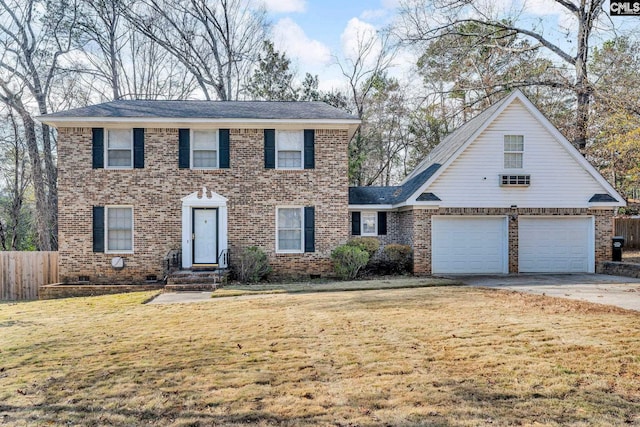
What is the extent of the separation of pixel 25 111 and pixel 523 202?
937 inches

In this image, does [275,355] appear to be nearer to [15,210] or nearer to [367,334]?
[367,334]

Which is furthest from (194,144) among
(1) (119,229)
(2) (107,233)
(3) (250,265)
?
(3) (250,265)

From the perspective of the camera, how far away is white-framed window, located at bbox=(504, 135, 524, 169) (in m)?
14.8

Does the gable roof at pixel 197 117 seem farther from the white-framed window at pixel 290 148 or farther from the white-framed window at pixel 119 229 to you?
the white-framed window at pixel 119 229

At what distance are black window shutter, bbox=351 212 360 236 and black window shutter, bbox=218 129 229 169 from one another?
17.8 feet

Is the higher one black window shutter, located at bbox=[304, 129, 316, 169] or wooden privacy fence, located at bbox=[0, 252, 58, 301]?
black window shutter, located at bbox=[304, 129, 316, 169]

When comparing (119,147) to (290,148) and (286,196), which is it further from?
(286,196)

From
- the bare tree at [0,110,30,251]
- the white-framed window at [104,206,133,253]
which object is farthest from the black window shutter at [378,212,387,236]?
the bare tree at [0,110,30,251]

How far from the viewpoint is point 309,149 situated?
48.4ft

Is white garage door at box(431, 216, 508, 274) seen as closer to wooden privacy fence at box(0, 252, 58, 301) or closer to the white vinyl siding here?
the white vinyl siding

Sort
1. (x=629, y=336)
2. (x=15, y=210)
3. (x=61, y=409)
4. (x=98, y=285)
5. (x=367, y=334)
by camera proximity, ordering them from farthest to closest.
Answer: (x=15, y=210)
(x=98, y=285)
(x=367, y=334)
(x=629, y=336)
(x=61, y=409)

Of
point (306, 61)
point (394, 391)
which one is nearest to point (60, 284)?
point (394, 391)

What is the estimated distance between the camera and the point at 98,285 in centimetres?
1348

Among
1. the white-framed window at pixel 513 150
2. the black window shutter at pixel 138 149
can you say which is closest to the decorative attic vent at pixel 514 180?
the white-framed window at pixel 513 150
